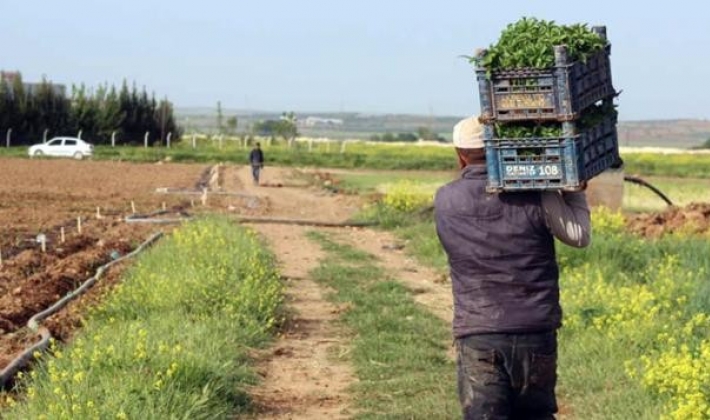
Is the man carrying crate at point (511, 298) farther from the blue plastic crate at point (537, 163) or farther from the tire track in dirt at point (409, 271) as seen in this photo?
the tire track in dirt at point (409, 271)

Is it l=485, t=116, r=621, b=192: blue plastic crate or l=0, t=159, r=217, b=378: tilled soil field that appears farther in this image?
l=0, t=159, r=217, b=378: tilled soil field

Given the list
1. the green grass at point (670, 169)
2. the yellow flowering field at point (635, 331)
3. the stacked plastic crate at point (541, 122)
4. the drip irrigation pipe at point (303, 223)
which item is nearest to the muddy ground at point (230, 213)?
the drip irrigation pipe at point (303, 223)

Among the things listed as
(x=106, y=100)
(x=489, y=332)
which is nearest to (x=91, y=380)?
(x=489, y=332)

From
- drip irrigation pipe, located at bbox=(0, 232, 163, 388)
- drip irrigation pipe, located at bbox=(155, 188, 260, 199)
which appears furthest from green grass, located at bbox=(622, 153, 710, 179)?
drip irrigation pipe, located at bbox=(0, 232, 163, 388)

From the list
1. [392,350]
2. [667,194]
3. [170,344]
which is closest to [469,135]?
[170,344]

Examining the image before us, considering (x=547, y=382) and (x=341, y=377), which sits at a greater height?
(x=547, y=382)

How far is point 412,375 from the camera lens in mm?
9984

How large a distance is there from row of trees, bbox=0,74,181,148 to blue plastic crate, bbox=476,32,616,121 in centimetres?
6344

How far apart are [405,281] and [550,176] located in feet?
34.4

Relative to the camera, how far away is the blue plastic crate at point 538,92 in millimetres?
5754

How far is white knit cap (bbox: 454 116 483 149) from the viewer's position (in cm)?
591

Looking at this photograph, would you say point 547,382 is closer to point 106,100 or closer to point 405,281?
point 405,281

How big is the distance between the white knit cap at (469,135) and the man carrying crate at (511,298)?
192 mm

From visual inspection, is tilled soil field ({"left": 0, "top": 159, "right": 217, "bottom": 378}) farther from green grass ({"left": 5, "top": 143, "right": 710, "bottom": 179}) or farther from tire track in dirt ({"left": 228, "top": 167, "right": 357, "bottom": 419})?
green grass ({"left": 5, "top": 143, "right": 710, "bottom": 179})
